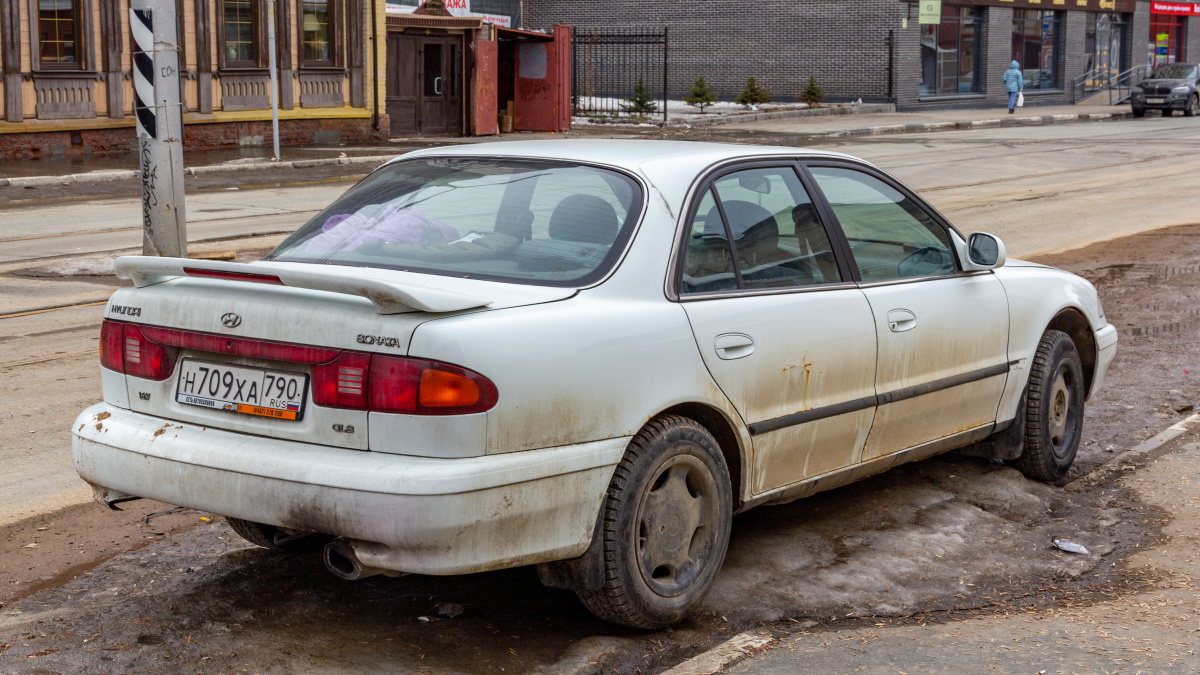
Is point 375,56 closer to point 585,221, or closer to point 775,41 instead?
point 775,41

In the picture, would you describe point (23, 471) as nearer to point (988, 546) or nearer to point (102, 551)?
point (102, 551)

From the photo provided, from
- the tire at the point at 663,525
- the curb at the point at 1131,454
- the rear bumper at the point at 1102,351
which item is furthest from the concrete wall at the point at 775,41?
the tire at the point at 663,525

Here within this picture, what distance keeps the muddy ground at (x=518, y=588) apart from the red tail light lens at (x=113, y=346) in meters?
0.73

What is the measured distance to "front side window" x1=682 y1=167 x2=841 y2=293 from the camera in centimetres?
411

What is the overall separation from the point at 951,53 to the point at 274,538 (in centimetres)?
4434

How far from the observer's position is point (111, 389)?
394 centimetres

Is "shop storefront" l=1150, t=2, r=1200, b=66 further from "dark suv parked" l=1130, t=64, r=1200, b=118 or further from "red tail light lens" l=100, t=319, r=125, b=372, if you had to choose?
"red tail light lens" l=100, t=319, r=125, b=372

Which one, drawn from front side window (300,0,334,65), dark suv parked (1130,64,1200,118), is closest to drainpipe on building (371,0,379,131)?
front side window (300,0,334,65)

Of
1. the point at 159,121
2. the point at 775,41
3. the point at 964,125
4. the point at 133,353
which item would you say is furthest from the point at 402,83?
the point at 133,353

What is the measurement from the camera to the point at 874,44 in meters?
42.4

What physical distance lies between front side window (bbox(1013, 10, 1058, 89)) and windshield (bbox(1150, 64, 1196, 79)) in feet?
20.5

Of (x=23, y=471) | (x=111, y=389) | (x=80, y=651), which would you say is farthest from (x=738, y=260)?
(x=23, y=471)

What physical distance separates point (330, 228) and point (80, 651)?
1.52m

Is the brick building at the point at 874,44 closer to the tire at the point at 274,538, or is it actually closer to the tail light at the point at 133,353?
the tire at the point at 274,538
